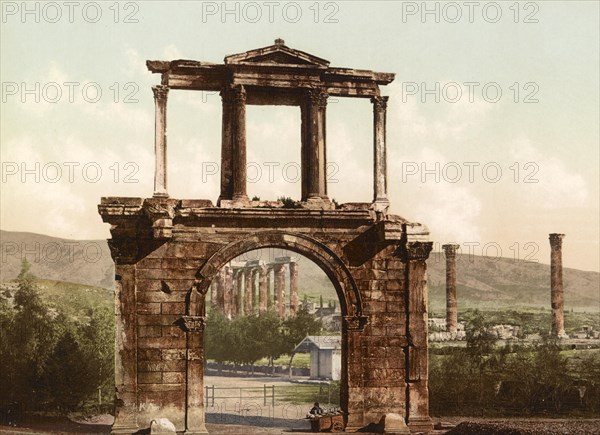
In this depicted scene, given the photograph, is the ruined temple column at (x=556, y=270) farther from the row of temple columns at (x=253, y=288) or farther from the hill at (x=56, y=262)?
Answer: the hill at (x=56, y=262)

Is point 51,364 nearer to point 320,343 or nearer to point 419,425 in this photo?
point 419,425

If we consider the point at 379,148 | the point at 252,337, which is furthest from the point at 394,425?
the point at 252,337

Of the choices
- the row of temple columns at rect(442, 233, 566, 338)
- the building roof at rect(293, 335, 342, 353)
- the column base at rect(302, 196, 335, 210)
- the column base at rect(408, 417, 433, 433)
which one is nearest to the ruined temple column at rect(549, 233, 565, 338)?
the row of temple columns at rect(442, 233, 566, 338)

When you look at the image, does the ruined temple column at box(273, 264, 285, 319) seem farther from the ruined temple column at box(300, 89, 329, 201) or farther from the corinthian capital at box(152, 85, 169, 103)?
the corinthian capital at box(152, 85, 169, 103)

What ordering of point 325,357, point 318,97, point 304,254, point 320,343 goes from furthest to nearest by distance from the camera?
point 320,343, point 325,357, point 318,97, point 304,254

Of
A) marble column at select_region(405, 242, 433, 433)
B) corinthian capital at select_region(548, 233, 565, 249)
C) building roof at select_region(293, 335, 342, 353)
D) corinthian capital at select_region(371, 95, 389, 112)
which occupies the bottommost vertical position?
building roof at select_region(293, 335, 342, 353)

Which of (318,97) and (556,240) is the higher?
(318,97)
